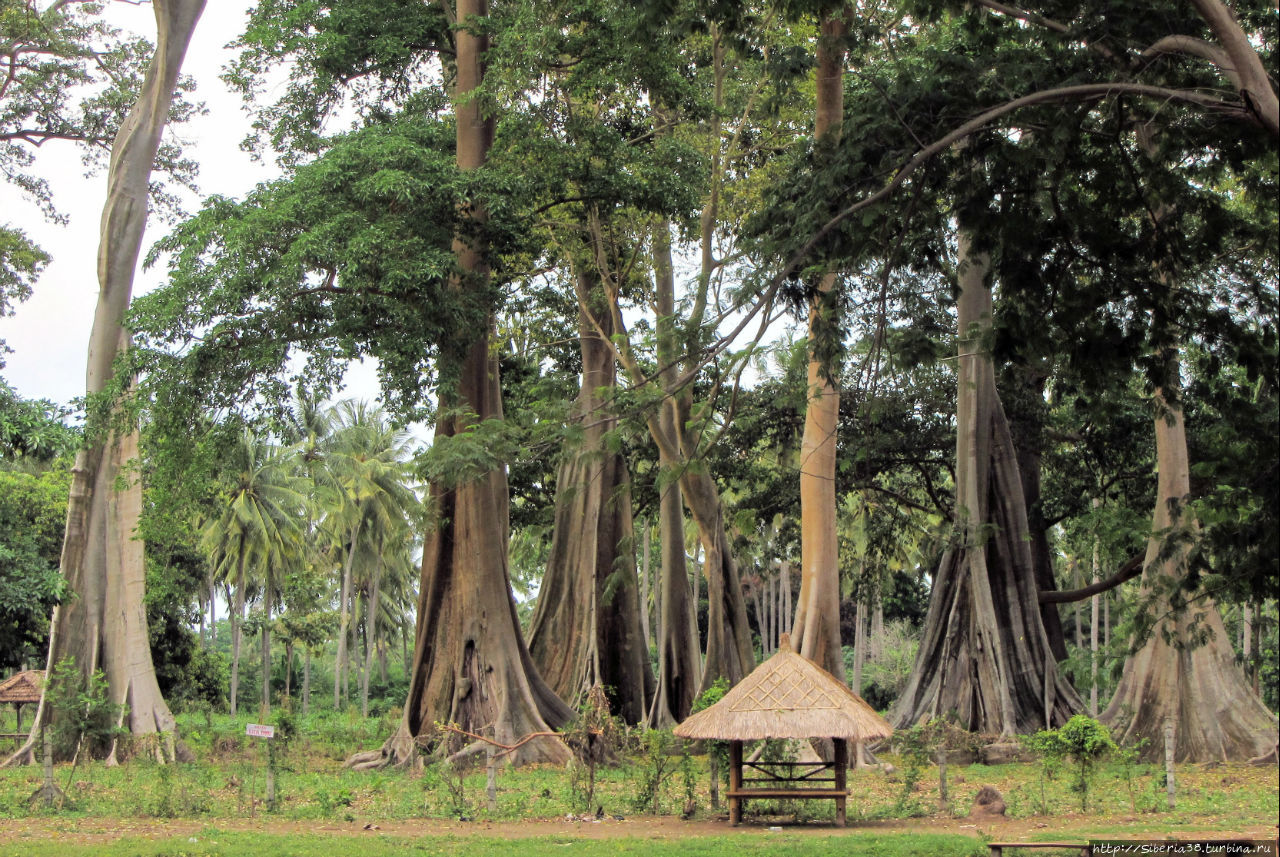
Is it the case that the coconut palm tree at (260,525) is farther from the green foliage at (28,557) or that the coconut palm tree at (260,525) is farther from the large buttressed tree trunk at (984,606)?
the large buttressed tree trunk at (984,606)

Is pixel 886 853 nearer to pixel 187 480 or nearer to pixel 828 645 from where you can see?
pixel 828 645

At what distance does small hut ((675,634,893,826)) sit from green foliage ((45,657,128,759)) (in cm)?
795

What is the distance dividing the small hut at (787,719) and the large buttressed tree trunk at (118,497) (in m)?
9.80

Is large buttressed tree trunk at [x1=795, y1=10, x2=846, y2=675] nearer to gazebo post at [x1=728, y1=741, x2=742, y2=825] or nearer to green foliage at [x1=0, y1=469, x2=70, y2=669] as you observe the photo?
gazebo post at [x1=728, y1=741, x2=742, y2=825]

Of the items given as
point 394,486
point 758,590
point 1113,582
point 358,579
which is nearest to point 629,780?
point 1113,582

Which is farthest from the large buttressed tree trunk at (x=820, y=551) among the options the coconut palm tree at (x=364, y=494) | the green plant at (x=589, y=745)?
the coconut palm tree at (x=364, y=494)

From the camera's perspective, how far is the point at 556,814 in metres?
12.9

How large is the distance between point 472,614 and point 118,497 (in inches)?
242

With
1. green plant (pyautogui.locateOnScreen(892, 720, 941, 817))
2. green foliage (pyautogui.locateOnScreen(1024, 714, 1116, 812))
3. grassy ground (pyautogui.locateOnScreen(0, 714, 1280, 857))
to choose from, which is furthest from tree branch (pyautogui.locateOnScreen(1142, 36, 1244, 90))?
green plant (pyautogui.locateOnScreen(892, 720, 941, 817))

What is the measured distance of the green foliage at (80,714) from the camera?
1532cm

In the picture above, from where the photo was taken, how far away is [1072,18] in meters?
9.05

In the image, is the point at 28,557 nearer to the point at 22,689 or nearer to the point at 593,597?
the point at 22,689

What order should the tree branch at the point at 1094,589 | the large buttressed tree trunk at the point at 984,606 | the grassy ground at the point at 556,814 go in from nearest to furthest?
the grassy ground at the point at 556,814 → the large buttressed tree trunk at the point at 984,606 → the tree branch at the point at 1094,589

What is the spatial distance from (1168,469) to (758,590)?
3991 centimetres
